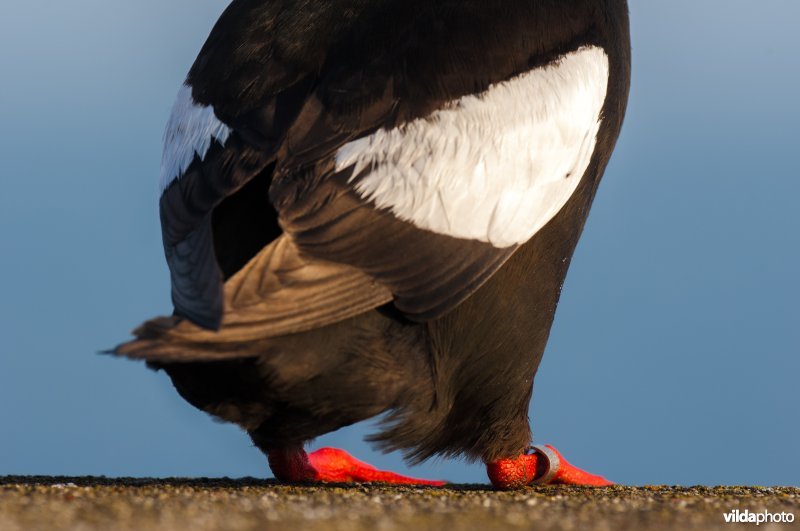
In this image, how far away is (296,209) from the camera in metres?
4.65

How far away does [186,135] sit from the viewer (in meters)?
5.55

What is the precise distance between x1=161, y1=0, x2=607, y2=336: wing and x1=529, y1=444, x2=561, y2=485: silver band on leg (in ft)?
5.07

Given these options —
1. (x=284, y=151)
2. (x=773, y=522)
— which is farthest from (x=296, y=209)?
(x=773, y=522)

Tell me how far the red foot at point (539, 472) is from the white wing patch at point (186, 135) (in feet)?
7.12

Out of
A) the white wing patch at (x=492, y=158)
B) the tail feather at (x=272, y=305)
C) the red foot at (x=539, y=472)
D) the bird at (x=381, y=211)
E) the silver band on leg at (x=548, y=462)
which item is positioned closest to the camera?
the tail feather at (x=272, y=305)

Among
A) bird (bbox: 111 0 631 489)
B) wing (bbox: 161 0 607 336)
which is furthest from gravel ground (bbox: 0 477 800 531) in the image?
wing (bbox: 161 0 607 336)

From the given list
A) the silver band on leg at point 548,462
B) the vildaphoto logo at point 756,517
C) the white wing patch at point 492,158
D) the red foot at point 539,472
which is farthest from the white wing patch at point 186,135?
the vildaphoto logo at point 756,517

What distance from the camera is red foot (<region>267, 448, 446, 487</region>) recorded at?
20.4 feet

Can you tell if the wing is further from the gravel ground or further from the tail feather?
the gravel ground

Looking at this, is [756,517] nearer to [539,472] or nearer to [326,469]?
[539,472]

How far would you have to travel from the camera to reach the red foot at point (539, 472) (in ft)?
20.2

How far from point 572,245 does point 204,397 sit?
1945mm

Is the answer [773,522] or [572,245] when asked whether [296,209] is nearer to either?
[572,245]

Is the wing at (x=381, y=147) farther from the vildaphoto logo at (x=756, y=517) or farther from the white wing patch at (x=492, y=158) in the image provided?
the vildaphoto logo at (x=756, y=517)
